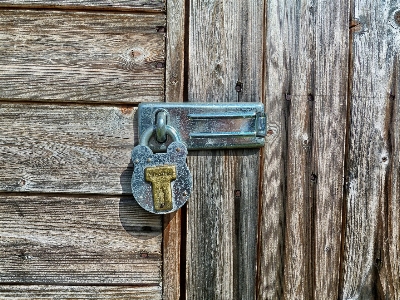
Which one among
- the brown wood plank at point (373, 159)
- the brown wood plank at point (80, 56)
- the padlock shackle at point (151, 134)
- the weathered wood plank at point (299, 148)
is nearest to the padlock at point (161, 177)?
the padlock shackle at point (151, 134)

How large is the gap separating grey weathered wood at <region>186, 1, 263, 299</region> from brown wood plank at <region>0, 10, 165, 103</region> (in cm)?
10

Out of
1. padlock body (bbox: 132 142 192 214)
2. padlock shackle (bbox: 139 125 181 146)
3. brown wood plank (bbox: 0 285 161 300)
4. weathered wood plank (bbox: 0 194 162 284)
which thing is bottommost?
brown wood plank (bbox: 0 285 161 300)

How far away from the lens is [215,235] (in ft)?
3.20

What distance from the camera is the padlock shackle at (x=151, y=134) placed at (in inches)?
35.3

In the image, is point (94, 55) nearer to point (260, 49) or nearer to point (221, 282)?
point (260, 49)

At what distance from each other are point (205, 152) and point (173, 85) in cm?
16

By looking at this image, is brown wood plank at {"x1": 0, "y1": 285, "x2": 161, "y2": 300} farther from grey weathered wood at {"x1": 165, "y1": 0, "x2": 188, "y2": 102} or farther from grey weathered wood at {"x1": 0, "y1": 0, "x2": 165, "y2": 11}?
grey weathered wood at {"x1": 0, "y1": 0, "x2": 165, "y2": 11}

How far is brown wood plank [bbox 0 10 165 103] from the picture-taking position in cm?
93

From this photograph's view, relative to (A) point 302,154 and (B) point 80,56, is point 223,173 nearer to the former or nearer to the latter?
(A) point 302,154

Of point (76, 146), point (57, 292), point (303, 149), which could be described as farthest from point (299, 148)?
point (57, 292)

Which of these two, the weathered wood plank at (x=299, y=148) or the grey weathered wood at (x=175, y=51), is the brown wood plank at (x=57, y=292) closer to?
the weathered wood plank at (x=299, y=148)

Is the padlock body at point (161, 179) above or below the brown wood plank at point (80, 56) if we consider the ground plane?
below

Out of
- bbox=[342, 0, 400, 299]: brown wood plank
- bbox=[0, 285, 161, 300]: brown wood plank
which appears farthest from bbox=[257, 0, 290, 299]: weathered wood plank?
bbox=[0, 285, 161, 300]: brown wood plank

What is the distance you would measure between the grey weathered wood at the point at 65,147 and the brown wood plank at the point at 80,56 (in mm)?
30
